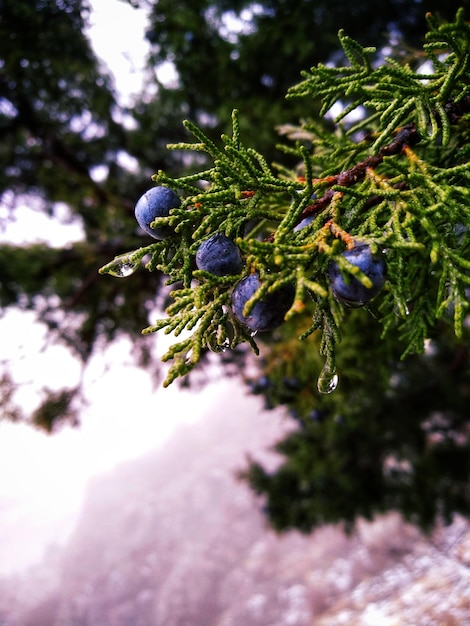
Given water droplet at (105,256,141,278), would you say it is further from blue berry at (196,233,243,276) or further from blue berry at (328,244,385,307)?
blue berry at (328,244,385,307)

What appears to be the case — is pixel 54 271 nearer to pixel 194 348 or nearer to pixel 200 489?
pixel 194 348

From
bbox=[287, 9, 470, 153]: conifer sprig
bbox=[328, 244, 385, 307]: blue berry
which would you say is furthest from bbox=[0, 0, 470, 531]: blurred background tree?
bbox=[328, 244, 385, 307]: blue berry

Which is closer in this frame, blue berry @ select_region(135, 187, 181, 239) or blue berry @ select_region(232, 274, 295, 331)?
blue berry @ select_region(232, 274, 295, 331)

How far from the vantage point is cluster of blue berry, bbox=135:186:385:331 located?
949 mm

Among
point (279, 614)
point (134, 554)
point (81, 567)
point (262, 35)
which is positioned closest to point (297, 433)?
point (262, 35)

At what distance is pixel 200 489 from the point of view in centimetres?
2908

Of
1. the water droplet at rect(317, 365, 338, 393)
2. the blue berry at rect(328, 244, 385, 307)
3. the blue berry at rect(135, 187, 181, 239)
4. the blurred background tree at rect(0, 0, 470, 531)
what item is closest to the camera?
the blue berry at rect(328, 244, 385, 307)

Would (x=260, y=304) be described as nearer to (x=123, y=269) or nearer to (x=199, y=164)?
(x=123, y=269)

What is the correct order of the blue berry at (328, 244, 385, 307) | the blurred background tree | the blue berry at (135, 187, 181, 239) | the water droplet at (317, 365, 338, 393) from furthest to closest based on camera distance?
the blurred background tree < the blue berry at (135, 187, 181, 239) < the water droplet at (317, 365, 338, 393) < the blue berry at (328, 244, 385, 307)

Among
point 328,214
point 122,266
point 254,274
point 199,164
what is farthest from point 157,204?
point 199,164

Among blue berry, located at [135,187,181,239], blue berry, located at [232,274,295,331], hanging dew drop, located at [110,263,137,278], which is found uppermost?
blue berry, located at [135,187,181,239]

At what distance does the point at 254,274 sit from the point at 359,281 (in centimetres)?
26

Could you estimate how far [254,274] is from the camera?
3.44ft

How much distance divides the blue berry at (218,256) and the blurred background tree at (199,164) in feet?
5.97
